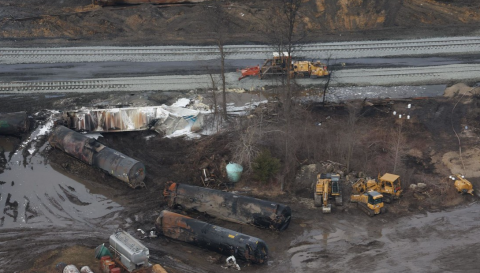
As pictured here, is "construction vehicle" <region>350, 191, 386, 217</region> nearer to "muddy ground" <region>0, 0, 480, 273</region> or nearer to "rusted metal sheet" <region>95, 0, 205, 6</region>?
"muddy ground" <region>0, 0, 480, 273</region>

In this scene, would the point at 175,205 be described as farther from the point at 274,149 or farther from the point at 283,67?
the point at 283,67

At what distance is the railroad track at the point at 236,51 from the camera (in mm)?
45125

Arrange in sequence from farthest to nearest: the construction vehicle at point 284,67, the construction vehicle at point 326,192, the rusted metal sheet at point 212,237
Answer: the construction vehicle at point 284,67, the construction vehicle at point 326,192, the rusted metal sheet at point 212,237

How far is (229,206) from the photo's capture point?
27844mm

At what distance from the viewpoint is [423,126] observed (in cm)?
3575

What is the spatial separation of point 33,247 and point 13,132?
11.1 m

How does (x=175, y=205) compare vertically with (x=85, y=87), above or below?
below

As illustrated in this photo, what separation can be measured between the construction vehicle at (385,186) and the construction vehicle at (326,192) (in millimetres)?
1282

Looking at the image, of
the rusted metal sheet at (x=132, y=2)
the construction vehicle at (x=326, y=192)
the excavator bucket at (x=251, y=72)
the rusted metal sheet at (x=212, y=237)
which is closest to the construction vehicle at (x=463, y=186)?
the construction vehicle at (x=326, y=192)

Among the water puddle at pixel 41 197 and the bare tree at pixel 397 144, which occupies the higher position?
the bare tree at pixel 397 144

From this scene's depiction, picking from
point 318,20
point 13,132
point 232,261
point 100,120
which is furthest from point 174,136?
point 318,20

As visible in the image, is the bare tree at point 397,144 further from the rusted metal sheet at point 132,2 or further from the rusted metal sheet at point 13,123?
the rusted metal sheet at point 132,2

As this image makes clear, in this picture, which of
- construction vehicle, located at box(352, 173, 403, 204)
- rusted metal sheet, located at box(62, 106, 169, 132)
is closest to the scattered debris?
construction vehicle, located at box(352, 173, 403, 204)

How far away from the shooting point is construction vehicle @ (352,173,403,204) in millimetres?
29500
